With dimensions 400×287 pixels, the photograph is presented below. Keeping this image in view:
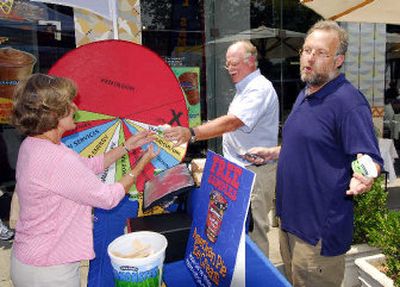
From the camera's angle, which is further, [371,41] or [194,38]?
[371,41]

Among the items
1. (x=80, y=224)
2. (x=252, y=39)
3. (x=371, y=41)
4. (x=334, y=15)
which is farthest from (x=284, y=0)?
(x=80, y=224)

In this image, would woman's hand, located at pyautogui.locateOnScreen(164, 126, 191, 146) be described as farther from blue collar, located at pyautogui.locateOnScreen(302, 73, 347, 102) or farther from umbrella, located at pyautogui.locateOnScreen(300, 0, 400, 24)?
umbrella, located at pyautogui.locateOnScreen(300, 0, 400, 24)

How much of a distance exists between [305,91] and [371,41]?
18.0 feet

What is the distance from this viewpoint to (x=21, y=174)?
5.50 ft

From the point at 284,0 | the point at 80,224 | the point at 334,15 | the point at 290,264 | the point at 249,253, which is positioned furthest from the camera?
the point at 284,0

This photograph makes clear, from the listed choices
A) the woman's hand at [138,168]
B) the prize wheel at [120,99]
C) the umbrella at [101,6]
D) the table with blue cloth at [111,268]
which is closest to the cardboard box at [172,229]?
the table with blue cloth at [111,268]

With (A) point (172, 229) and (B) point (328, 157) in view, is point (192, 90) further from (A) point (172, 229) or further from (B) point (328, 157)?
(A) point (172, 229)

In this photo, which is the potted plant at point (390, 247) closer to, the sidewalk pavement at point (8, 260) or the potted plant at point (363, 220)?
the potted plant at point (363, 220)

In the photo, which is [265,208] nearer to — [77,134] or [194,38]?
[77,134]

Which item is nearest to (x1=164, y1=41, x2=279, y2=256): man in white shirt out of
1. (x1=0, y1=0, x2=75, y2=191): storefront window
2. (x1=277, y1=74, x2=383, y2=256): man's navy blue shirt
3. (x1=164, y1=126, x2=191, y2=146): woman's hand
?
(x1=164, y1=126, x2=191, y2=146): woman's hand

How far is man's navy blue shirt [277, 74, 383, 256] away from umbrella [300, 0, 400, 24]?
2.90ft

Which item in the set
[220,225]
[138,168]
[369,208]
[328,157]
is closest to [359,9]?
[328,157]

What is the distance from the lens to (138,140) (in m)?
2.25

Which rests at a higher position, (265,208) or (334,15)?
(334,15)
